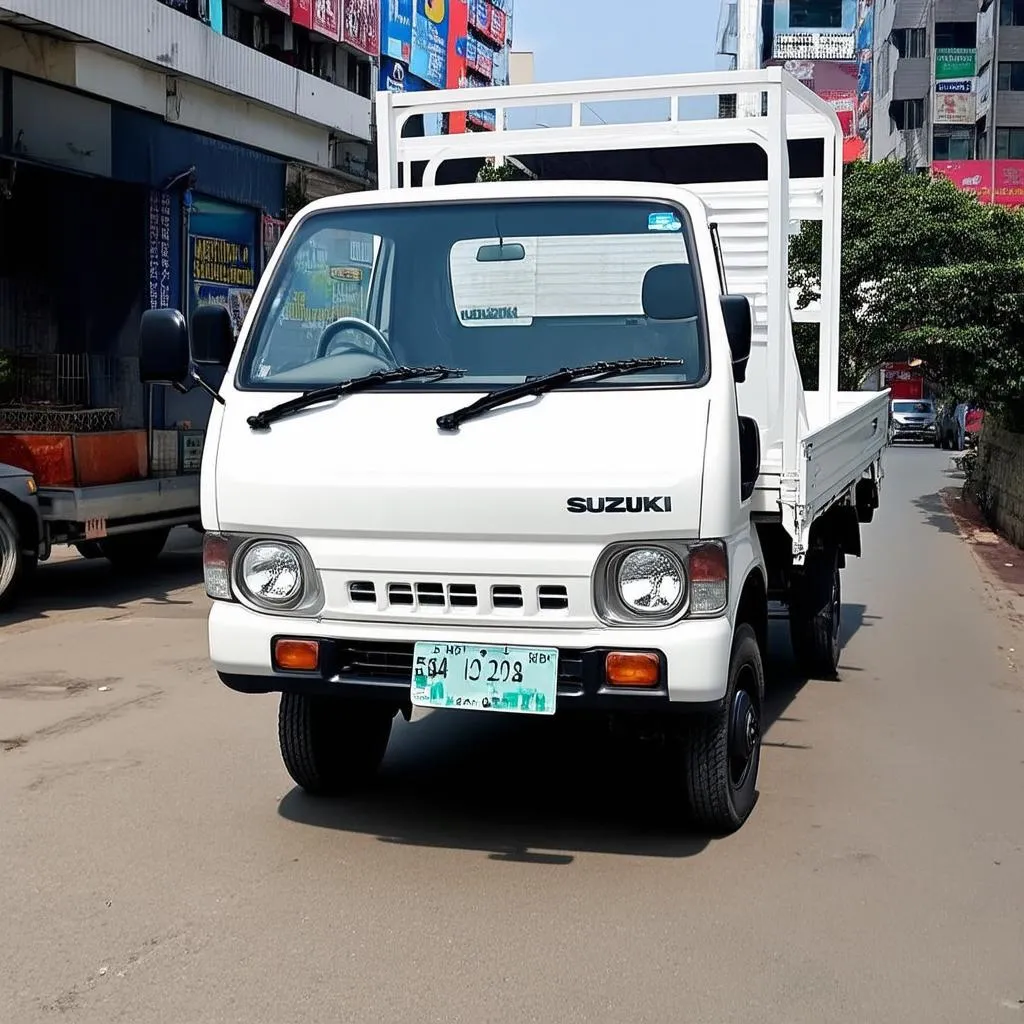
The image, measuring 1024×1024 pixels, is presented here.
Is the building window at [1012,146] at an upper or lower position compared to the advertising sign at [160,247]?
upper

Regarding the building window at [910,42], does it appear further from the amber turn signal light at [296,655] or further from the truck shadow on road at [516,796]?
the amber turn signal light at [296,655]

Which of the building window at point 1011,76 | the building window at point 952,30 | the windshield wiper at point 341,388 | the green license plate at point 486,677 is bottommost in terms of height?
the green license plate at point 486,677

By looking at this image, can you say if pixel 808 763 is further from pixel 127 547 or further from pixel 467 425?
pixel 127 547

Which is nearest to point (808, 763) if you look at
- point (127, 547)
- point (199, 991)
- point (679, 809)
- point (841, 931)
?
point (679, 809)

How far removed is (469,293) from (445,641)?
1.32m

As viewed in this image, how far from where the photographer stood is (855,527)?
330 inches

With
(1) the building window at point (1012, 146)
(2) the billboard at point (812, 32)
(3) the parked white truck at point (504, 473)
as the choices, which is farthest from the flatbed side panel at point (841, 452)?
(2) the billboard at point (812, 32)

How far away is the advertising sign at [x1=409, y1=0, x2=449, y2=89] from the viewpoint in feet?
170

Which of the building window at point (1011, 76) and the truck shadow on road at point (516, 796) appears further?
the building window at point (1011, 76)

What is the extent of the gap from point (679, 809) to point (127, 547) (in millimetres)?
8140

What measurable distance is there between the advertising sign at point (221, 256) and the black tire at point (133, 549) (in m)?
1.94

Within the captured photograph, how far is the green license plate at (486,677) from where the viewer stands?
170 inches

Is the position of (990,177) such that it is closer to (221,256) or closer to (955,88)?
(955,88)

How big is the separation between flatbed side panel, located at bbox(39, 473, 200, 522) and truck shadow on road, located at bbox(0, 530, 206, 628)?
606 millimetres
